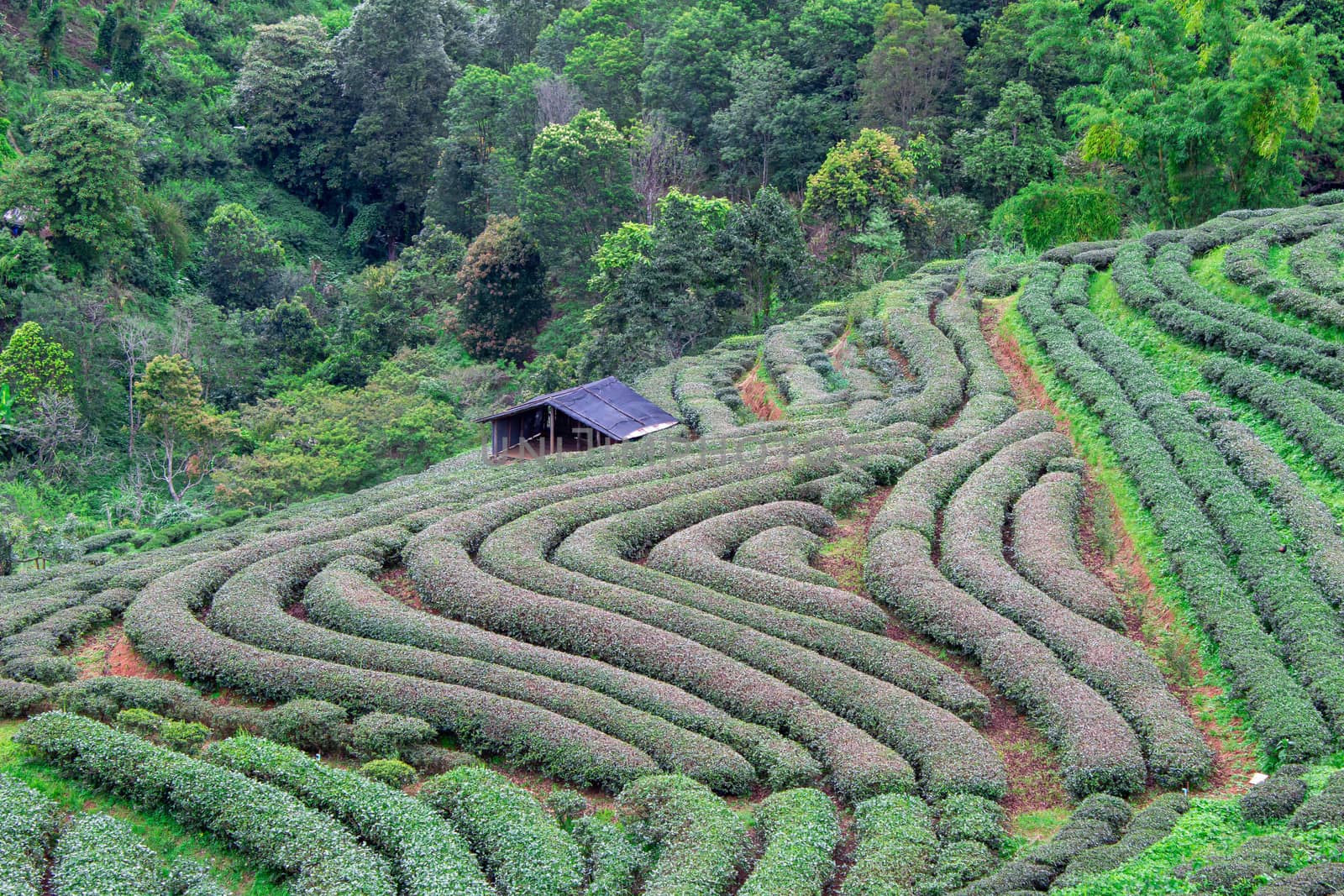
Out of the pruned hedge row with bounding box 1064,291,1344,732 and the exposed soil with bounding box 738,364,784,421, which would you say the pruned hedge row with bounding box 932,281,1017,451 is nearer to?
the pruned hedge row with bounding box 1064,291,1344,732

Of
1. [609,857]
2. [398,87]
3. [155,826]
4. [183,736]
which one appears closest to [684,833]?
[609,857]

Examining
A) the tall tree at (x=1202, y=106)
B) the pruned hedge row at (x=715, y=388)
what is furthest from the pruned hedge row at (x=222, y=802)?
the tall tree at (x=1202, y=106)

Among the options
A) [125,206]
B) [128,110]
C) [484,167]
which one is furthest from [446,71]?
[125,206]

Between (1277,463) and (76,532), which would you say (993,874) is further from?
(76,532)

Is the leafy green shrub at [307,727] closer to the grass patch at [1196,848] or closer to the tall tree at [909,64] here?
the grass patch at [1196,848]

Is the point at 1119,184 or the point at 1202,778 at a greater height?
the point at 1119,184

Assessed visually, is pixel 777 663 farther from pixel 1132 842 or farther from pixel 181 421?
pixel 181 421
